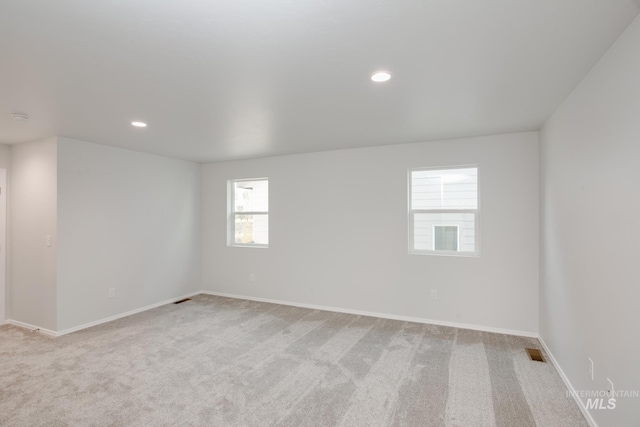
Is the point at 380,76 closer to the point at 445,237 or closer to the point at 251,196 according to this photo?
the point at 445,237

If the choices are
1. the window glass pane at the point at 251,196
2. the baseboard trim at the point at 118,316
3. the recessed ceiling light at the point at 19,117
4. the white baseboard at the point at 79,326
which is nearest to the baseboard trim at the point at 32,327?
the white baseboard at the point at 79,326

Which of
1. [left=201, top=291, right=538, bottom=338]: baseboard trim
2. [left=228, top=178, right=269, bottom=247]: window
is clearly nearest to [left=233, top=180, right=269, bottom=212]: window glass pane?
[left=228, top=178, right=269, bottom=247]: window

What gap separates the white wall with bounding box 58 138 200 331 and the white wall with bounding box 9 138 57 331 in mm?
137

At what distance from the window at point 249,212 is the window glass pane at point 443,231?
2.51m

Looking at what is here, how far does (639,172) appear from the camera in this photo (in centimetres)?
157

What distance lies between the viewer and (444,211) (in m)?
4.15

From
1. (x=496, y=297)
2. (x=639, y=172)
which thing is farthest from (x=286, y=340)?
(x=639, y=172)

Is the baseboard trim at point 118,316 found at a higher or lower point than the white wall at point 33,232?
lower

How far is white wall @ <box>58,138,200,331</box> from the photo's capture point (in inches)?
155

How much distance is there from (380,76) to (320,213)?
9.34 feet

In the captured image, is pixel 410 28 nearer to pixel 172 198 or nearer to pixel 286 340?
pixel 286 340

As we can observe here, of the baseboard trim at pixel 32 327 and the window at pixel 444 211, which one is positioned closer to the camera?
the baseboard trim at pixel 32 327

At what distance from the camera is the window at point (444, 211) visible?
404 centimetres

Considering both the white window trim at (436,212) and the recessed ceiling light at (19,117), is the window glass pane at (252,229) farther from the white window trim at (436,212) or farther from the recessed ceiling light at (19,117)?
the recessed ceiling light at (19,117)
